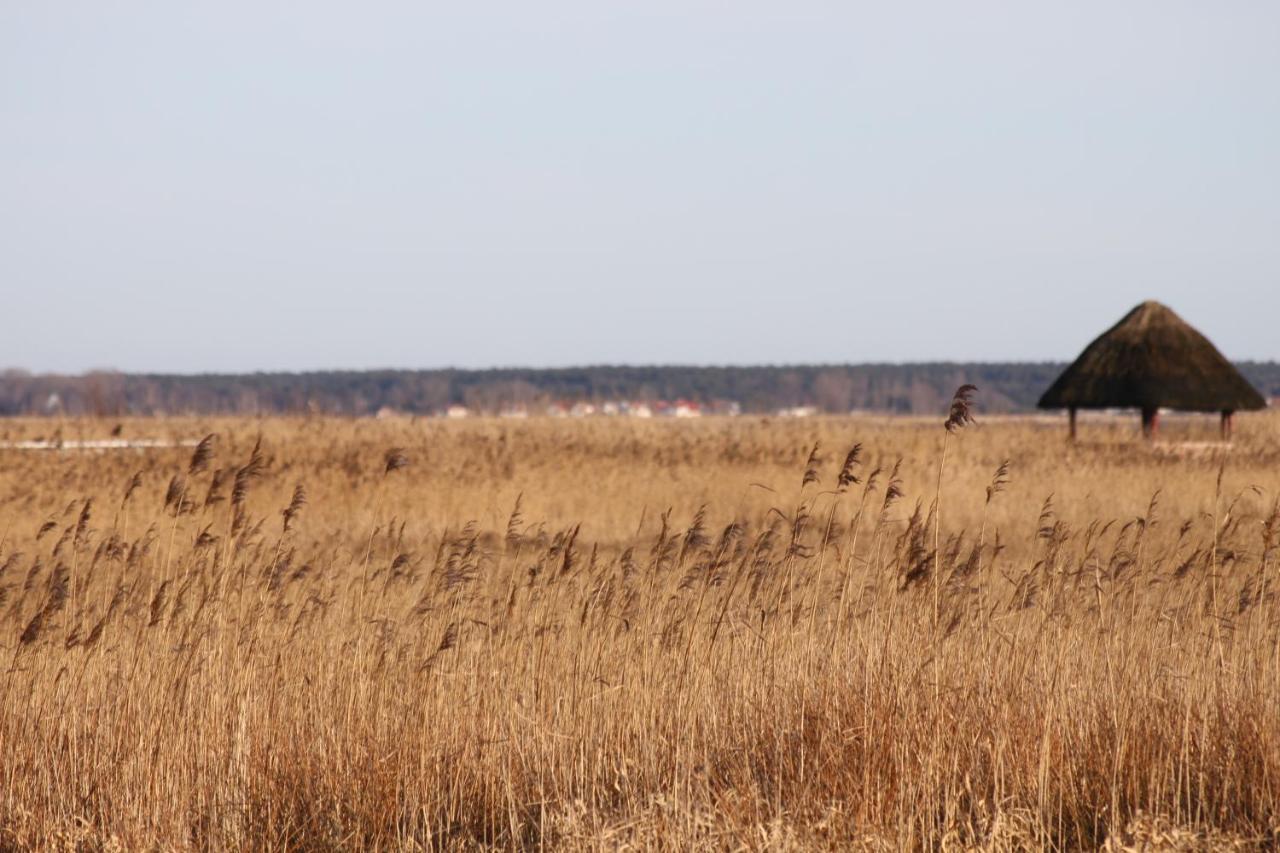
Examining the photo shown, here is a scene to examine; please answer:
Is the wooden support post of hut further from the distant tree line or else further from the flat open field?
the distant tree line

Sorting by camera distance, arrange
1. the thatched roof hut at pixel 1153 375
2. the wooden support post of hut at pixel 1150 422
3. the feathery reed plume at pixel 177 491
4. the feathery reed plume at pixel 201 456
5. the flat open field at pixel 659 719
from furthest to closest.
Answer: the thatched roof hut at pixel 1153 375 → the wooden support post of hut at pixel 1150 422 → the feathery reed plume at pixel 177 491 → the feathery reed plume at pixel 201 456 → the flat open field at pixel 659 719

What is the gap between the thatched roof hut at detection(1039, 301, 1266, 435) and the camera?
35812mm

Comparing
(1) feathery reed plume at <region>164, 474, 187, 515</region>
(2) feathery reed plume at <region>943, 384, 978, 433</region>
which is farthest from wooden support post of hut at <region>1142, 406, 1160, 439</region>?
(1) feathery reed plume at <region>164, 474, 187, 515</region>

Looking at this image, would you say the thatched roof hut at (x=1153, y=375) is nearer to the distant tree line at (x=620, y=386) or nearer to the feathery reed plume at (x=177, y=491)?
the feathery reed plume at (x=177, y=491)

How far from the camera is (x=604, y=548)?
687 inches

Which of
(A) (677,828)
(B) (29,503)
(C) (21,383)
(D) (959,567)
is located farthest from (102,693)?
(C) (21,383)

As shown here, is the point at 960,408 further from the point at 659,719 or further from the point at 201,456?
the point at 201,456

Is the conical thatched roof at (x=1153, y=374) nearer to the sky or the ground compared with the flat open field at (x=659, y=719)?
nearer to the sky

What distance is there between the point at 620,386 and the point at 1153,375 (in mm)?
107178

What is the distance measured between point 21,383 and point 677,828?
124 m

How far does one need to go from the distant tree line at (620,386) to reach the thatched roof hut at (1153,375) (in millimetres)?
79175

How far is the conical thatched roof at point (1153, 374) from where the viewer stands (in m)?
35.8

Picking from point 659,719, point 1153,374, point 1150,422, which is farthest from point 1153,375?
point 659,719

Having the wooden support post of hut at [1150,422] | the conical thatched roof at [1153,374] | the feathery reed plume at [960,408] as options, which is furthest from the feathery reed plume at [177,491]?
the conical thatched roof at [1153,374]
